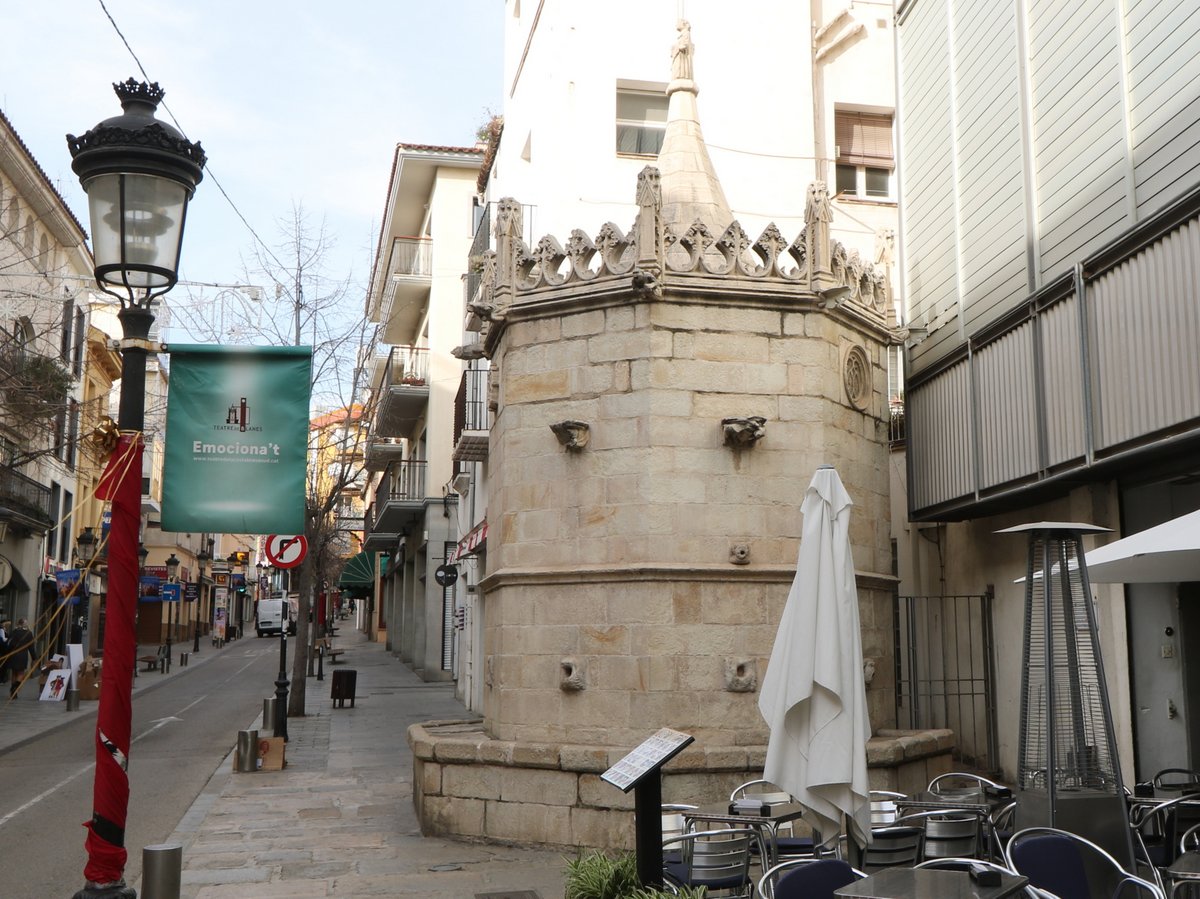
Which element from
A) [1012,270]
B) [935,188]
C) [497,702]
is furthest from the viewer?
[935,188]

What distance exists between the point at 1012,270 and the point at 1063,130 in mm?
1555

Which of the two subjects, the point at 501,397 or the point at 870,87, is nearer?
the point at 501,397

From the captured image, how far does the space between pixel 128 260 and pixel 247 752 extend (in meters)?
10.5

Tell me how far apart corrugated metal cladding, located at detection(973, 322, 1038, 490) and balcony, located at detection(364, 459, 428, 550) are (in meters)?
23.0

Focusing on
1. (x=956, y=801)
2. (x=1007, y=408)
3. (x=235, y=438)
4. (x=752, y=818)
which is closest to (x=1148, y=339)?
(x=1007, y=408)

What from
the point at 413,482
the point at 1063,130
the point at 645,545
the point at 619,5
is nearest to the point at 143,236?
the point at 645,545

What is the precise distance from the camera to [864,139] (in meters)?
19.2

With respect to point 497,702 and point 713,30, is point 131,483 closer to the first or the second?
point 497,702

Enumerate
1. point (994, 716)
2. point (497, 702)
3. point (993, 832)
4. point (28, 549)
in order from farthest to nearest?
point (28, 549), point (994, 716), point (497, 702), point (993, 832)

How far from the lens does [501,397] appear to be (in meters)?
11.6

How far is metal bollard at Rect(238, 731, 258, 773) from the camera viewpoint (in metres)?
15.0

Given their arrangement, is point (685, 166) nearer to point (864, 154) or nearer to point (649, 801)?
point (649, 801)

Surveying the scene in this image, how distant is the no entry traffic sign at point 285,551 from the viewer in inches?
680

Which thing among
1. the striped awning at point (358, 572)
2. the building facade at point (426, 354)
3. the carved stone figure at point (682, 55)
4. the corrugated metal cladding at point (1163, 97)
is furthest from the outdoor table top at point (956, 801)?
the striped awning at point (358, 572)
